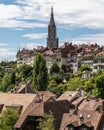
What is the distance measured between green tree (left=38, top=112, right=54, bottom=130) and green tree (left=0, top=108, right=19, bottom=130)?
14.9 feet

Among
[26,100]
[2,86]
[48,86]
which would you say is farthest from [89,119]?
[2,86]

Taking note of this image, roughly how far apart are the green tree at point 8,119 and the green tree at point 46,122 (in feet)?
14.9

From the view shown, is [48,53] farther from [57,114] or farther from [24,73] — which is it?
[57,114]

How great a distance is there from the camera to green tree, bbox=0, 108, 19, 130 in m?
60.4

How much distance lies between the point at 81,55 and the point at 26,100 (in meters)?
94.8

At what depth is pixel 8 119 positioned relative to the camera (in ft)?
201

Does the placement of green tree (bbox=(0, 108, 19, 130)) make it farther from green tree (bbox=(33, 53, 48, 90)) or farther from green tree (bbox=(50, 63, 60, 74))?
green tree (bbox=(50, 63, 60, 74))

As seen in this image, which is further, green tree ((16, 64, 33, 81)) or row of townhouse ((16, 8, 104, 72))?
green tree ((16, 64, 33, 81))

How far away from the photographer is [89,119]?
5916 centimetres

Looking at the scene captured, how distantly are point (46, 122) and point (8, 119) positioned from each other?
7903 mm

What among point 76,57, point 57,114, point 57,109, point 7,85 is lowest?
point 57,114

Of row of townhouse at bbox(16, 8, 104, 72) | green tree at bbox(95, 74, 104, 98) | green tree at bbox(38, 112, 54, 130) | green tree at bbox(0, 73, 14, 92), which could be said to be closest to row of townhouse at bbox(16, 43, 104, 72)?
row of townhouse at bbox(16, 8, 104, 72)

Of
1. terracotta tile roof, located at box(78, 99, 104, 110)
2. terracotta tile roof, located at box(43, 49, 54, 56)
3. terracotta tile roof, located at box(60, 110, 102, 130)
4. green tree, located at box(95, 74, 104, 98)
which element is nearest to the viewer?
terracotta tile roof, located at box(60, 110, 102, 130)

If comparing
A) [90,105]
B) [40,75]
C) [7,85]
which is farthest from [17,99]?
[7,85]
